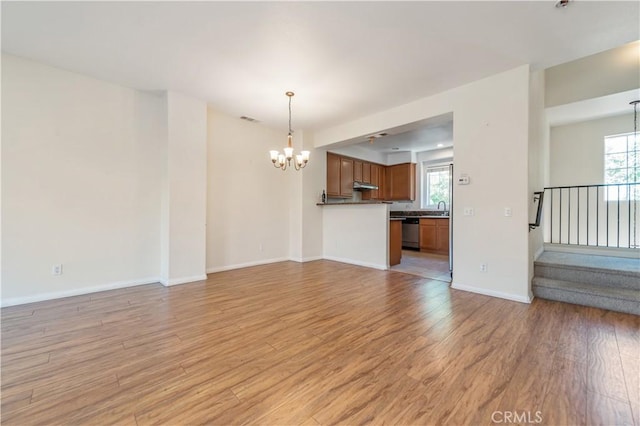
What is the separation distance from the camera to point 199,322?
2.61m

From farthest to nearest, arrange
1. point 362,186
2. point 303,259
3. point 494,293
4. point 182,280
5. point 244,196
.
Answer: point 362,186
point 303,259
point 244,196
point 182,280
point 494,293

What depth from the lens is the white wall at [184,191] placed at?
3932 millimetres

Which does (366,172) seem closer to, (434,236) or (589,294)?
Answer: (434,236)

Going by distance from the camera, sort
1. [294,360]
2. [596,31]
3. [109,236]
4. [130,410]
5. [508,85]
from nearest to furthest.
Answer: [130,410], [294,360], [596,31], [508,85], [109,236]

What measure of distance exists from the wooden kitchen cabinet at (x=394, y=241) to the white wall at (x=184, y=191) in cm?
354

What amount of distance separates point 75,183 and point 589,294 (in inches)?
262

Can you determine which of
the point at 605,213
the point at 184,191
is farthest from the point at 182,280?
the point at 605,213

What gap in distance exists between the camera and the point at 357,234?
→ 5.47m

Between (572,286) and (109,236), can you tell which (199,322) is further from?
(572,286)

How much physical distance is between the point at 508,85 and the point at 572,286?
105 inches

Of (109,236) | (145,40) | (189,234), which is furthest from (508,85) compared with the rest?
(109,236)

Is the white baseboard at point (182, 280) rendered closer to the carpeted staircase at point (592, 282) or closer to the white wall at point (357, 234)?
the white wall at point (357, 234)

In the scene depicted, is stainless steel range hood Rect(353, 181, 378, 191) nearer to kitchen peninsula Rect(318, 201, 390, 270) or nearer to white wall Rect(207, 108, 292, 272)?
kitchen peninsula Rect(318, 201, 390, 270)

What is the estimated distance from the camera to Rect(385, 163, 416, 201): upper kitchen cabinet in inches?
310
